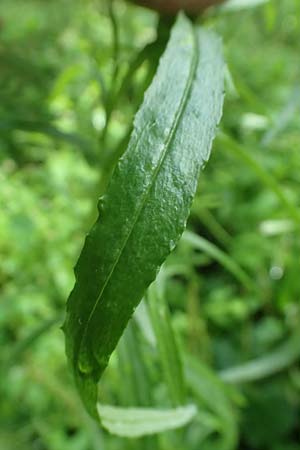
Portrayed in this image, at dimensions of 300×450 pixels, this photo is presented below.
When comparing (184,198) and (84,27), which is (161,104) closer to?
(184,198)

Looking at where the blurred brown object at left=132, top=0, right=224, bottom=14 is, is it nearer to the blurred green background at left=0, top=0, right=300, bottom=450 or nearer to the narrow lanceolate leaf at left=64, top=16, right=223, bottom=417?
the blurred green background at left=0, top=0, right=300, bottom=450

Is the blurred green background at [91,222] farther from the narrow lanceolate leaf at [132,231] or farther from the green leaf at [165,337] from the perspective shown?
the narrow lanceolate leaf at [132,231]

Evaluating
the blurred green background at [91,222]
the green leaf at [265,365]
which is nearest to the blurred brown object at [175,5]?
the blurred green background at [91,222]

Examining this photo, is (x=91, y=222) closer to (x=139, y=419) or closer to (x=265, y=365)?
(x=139, y=419)

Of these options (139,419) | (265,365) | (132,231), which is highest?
(132,231)

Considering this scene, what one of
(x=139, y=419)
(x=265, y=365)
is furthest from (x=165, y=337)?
(x=265, y=365)

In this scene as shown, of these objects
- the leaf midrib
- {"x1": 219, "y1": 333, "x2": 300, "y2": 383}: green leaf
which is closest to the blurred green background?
{"x1": 219, "y1": 333, "x2": 300, "y2": 383}: green leaf
